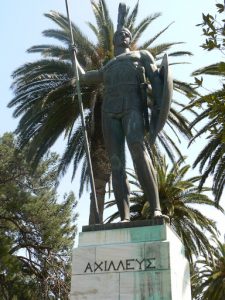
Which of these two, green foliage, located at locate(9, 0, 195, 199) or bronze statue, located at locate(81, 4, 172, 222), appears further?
green foliage, located at locate(9, 0, 195, 199)

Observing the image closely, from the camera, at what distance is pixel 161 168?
62.5ft

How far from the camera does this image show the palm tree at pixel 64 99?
15.2 meters

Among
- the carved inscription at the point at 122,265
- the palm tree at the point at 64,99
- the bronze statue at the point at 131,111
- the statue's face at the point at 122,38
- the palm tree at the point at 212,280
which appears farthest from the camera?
the palm tree at the point at 212,280

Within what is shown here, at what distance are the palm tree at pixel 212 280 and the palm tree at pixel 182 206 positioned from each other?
3.27 m

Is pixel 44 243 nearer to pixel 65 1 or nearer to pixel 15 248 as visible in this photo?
pixel 15 248

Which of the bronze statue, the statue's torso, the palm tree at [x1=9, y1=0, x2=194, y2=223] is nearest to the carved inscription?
the bronze statue

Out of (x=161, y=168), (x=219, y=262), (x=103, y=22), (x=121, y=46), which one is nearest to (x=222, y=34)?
(x=121, y=46)

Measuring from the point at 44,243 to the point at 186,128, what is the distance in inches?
281

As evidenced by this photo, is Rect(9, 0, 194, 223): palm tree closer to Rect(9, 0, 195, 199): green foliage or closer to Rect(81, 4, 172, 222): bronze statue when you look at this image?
Rect(9, 0, 195, 199): green foliage

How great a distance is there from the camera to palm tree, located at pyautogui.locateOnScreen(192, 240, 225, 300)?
22.4 m

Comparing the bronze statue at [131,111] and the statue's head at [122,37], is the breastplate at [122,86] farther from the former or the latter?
the statue's head at [122,37]

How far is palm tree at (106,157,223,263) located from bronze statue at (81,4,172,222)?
36.8 feet

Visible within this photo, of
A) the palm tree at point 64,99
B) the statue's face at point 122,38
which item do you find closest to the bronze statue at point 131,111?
the statue's face at point 122,38

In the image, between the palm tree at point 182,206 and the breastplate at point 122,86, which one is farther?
the palm tree at point 182,206
